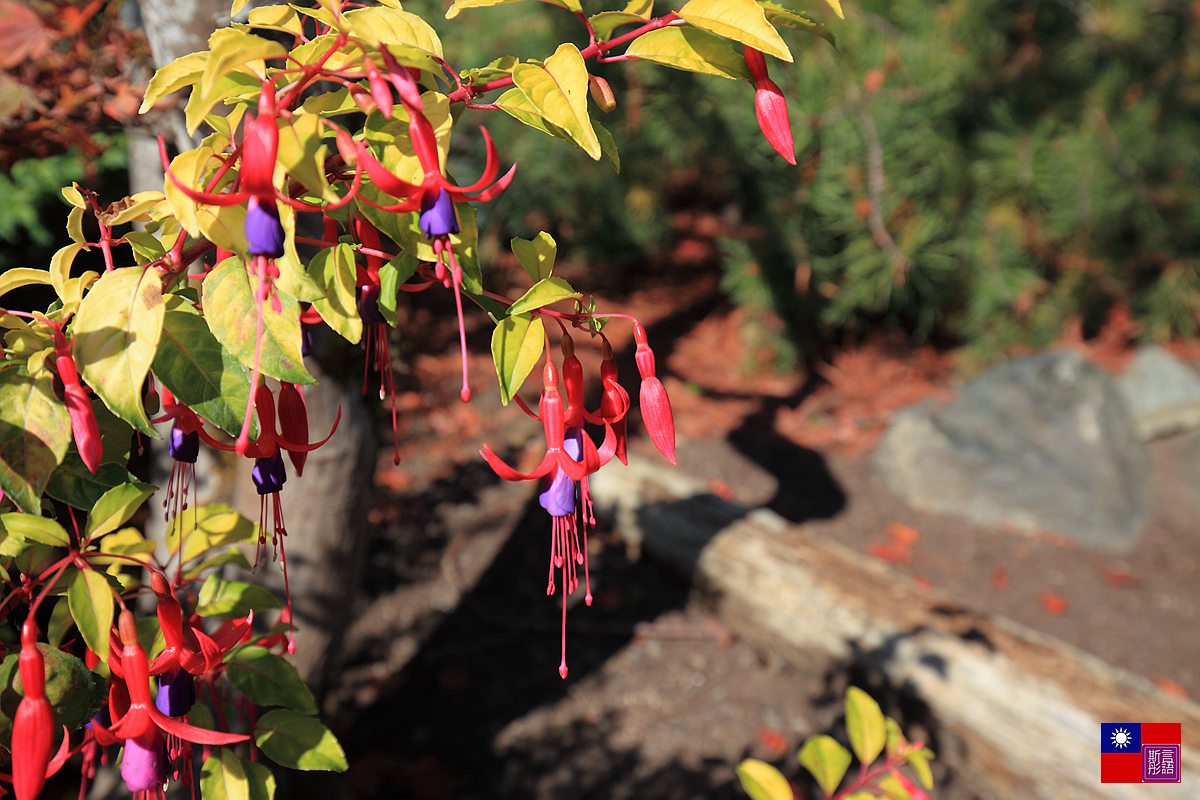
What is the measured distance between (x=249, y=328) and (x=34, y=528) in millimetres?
260

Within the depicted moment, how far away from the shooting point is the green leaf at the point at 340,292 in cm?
53

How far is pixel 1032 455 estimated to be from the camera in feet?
9.89

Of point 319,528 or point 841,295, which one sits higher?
point 319,528

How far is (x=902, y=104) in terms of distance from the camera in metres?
2.58

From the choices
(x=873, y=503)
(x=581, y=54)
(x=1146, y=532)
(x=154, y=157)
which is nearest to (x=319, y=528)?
(x=154, y=157)

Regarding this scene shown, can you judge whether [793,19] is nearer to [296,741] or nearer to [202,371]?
[202,371]

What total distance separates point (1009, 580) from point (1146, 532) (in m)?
0.75

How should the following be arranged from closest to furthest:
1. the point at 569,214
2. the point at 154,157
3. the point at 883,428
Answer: the point at 154,157 → the point at 569,214 → the point at 883,428

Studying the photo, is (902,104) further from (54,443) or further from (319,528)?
(54,443)

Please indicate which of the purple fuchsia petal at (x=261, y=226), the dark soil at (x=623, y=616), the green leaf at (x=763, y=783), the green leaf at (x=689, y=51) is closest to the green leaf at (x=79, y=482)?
the purple fuchsia petal at (x=261, y=226)

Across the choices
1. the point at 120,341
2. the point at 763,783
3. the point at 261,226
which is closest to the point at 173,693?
the point at 120,341

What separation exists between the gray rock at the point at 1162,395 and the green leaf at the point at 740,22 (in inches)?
144

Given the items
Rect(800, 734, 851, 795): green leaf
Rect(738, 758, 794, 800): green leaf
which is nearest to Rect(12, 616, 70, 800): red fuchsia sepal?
Rect(738, 758, 794, 800): green leaf

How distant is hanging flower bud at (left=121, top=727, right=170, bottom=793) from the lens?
53cm
